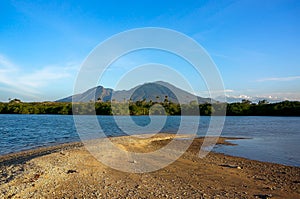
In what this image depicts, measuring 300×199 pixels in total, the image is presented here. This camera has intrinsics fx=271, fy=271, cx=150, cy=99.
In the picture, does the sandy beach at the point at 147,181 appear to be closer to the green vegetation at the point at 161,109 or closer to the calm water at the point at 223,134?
the calm water at the point at 223,134

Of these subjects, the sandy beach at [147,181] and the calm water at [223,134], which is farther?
the calm water at [223,134]

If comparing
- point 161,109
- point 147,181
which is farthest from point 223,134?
point 161,109

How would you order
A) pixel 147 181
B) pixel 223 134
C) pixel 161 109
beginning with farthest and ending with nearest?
1. pixel 161 109
2. pixel 223 134
3. pixel 147 181

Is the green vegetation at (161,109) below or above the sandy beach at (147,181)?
above

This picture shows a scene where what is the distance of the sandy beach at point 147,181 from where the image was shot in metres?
10.1

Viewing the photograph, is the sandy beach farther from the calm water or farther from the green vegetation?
the green vegetation

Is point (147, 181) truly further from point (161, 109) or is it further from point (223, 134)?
point (161, 109)

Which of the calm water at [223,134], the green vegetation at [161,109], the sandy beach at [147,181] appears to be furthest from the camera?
the green vegetation at [161,109]

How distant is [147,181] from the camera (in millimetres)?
11914

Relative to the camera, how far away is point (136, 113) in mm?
132125

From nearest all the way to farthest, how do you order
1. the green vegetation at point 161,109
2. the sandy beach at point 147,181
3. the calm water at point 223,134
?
the sandy beach at point 147,181 < the calm water at point 223,134 < the green vegetation at point 161,109

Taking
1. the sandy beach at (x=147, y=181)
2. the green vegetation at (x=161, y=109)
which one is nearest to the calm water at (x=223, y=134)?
the sandy beach at (x=147, y=181)

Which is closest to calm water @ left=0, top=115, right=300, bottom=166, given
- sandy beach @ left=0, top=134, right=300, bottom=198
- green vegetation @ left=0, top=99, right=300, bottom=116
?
sandy beach @ left=0, top=134, right=300, bottom=198

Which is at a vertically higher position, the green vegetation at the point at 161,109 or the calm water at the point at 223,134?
the green vegetation at the point at 161,109
